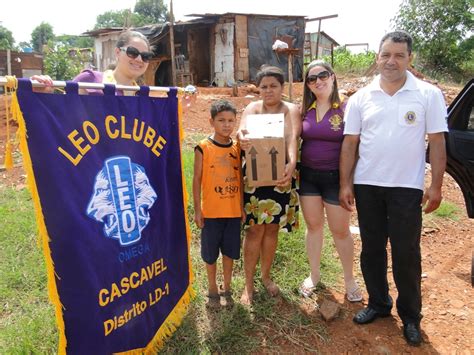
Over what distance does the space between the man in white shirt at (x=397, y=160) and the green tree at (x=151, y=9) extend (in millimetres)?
62072

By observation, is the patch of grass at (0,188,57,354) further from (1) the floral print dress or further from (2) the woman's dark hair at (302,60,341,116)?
(2) the woman's dark hair at (302,60,341,116)

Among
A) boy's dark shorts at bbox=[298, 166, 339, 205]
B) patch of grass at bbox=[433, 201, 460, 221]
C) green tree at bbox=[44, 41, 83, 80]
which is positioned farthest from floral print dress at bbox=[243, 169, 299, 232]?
green tree at bbox=[44, 41, 83, 80]

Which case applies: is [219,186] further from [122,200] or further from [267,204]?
[122,200]

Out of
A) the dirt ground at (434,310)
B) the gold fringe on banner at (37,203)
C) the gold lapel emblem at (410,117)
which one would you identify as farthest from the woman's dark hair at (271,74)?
the gold fringe on banner at (37,203)

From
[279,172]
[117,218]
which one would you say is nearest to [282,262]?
[279,172]

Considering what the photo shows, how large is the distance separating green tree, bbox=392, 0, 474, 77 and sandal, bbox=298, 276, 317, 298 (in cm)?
2007

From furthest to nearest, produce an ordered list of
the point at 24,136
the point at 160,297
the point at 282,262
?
1. the point at 282,262
2. the point at 160,297
3. the point at 24,136

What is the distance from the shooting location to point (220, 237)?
2840 mm

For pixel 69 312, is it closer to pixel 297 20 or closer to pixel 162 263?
pixel 162 263

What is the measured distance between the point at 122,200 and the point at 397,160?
1.62 meters

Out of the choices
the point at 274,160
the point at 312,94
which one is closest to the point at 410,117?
the point at 312,94

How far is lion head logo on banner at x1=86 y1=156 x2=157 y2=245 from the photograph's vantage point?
6.90 feet

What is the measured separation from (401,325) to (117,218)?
6.91 ft

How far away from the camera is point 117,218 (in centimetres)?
220
